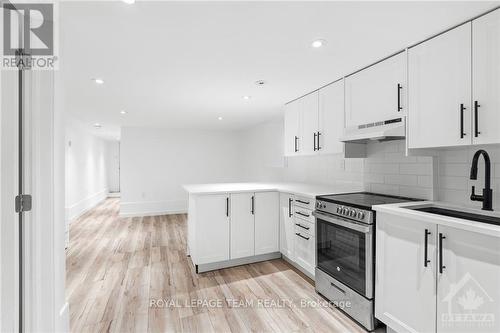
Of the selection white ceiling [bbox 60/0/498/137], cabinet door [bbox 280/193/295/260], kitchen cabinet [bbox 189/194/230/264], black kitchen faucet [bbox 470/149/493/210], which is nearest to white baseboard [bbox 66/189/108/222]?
kitchen cabinet [bbox 189/194/230/264]

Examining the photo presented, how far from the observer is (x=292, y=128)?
145 inches

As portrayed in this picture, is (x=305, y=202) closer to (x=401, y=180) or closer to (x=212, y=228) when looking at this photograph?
(x=401, y=180)

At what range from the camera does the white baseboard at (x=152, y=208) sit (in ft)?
20.8

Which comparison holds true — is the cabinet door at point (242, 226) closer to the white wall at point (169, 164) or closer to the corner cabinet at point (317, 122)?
the corner cabinet at point (317, 122)

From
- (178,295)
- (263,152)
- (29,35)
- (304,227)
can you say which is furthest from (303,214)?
(263,152)

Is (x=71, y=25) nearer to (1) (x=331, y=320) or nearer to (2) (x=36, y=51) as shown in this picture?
(2) (x=36, y=51)

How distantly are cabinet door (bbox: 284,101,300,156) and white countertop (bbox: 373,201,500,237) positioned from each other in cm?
175

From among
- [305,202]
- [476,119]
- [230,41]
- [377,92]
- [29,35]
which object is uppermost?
[230,41]

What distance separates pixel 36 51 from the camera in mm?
1538

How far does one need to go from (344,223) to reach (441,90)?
1.25 metres

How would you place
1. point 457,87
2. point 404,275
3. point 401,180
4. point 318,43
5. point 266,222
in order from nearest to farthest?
point 457,87, point 404,275, point 318,43, point 401,180, point 266,222

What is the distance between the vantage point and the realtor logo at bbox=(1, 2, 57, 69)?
4.45ft

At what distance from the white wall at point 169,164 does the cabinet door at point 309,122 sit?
13.3ft

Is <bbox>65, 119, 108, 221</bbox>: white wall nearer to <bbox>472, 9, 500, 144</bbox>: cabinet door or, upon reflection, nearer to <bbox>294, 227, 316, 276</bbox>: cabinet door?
<bbox>294, 227, 316, 276</bbox>: cabinet door
